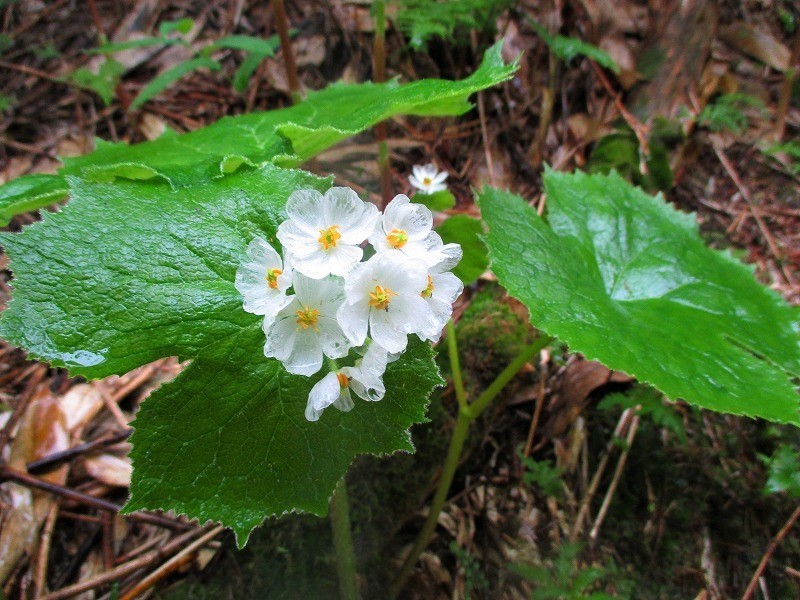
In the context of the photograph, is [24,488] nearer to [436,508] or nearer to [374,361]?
[436,508]

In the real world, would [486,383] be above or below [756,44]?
below

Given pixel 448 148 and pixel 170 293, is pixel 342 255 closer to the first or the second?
pixel 170 293

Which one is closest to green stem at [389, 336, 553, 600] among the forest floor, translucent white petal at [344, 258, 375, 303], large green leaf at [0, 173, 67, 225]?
the forest floor

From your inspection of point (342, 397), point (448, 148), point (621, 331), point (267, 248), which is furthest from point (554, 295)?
point (448, 148)

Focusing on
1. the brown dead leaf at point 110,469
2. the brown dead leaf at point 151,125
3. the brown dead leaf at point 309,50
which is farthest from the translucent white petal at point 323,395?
the brown dead leaf at point 309,50

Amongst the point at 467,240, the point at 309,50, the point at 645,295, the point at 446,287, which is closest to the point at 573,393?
the point at 645,295

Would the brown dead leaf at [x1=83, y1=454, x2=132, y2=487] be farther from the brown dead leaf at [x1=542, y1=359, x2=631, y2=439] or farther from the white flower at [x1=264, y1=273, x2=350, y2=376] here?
the brown dead leaf at [x1=542, y1=359, x2=631, y2=439]
